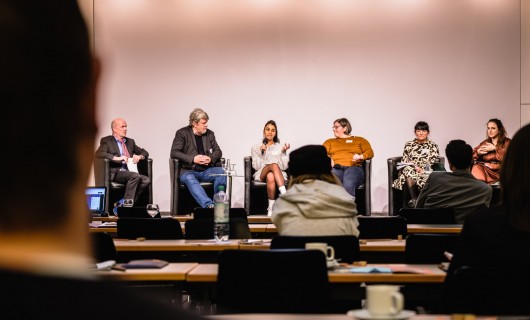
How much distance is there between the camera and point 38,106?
358mm

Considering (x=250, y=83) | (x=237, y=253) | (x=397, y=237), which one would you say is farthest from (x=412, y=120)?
(x=237, y=253)

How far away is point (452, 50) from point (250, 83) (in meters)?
2.98

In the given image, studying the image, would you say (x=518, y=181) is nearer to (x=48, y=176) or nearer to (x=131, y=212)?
(x=48, y=176)

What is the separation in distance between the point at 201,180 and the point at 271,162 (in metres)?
0.93

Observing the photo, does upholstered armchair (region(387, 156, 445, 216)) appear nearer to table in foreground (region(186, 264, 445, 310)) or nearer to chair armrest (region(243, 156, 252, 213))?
chair armrest (region(243, 156, 252, 213))

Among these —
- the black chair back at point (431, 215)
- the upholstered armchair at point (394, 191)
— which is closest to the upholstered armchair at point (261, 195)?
the upholstered armchair at point (394, 191)

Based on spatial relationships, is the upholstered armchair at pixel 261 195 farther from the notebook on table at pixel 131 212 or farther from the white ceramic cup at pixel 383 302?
the white ceramic cup at pixel 383 302

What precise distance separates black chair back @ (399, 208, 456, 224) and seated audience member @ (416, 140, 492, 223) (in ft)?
0.34

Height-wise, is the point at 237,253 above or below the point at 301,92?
below

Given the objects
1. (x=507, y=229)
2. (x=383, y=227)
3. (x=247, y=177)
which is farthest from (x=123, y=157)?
(x=507, y=229)

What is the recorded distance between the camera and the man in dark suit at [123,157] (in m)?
9.52

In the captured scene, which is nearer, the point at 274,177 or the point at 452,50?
the point at 274,177

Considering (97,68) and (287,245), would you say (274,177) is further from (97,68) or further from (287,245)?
(97,68)

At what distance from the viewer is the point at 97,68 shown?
1.46 ft
